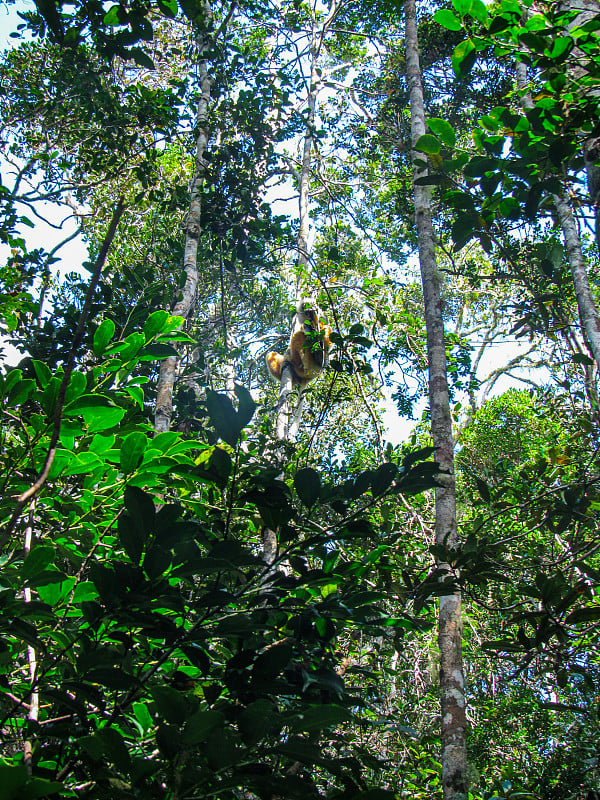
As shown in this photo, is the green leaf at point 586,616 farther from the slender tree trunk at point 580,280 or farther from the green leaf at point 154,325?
the slender tree trunk at point 580,280

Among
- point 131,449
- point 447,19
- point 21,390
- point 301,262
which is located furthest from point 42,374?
point 301,262

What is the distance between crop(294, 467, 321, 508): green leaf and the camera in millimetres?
1136

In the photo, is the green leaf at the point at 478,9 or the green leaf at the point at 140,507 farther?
the green leaf at the point at 478,9

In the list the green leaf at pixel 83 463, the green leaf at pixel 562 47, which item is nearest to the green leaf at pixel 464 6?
the green leaf at pixel 562 47

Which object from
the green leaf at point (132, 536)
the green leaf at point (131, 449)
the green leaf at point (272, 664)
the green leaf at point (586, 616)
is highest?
the green leaf at point (131, 449)

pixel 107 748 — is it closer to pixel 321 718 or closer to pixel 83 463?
pixel 321 718

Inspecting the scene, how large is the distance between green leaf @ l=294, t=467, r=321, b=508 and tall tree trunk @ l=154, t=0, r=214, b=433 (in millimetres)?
2138

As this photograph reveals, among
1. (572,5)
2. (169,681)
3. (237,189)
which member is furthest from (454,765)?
(237,189)

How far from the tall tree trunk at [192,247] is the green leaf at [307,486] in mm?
2138

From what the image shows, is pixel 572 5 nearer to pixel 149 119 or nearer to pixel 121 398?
pixel 121 398

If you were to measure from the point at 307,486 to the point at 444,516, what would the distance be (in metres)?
1.59

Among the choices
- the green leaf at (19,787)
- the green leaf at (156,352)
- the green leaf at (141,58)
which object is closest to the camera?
the green leaf at (19,787)

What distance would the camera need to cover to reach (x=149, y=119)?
5.14m

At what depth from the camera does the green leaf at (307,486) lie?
114cm
